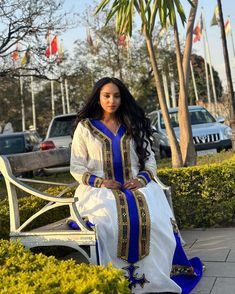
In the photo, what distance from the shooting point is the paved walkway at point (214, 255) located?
136 inches

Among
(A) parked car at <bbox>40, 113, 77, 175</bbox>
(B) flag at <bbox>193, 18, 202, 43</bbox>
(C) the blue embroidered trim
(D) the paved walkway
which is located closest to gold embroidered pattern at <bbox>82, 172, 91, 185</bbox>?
(C) the blue embroidered trim

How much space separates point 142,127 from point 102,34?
Result: 21.8 m

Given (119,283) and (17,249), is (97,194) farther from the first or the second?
(119,283)

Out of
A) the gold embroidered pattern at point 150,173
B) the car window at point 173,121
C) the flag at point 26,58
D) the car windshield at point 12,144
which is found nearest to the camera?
the gold embroidered pattern at point 150,173

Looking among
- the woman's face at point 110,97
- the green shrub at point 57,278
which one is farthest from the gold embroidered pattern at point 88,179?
the green shrub at point 57,278

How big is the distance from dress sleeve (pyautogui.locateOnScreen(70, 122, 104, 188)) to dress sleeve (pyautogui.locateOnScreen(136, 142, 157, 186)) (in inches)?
13.9

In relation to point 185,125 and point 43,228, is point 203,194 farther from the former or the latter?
point 185,125

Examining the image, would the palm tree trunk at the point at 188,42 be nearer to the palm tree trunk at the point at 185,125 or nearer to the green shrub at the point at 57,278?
the palm tree trunk at the point at 185,125

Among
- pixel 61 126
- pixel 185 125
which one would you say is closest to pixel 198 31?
pixel 61 126

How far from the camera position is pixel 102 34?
81.8 ft

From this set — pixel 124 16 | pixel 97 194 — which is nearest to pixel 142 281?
pixel 97 194

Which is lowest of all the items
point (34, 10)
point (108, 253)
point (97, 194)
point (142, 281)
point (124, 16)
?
point (142, 281)

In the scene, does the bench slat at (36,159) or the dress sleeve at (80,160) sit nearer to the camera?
the dress sleeve at (80,160)

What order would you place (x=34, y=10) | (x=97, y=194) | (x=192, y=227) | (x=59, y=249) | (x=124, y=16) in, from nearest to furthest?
(x=97, y=194) → (x=59, y=249) → (x=192, y=227) → (x=124, y=16) → (x=34, y=10)
